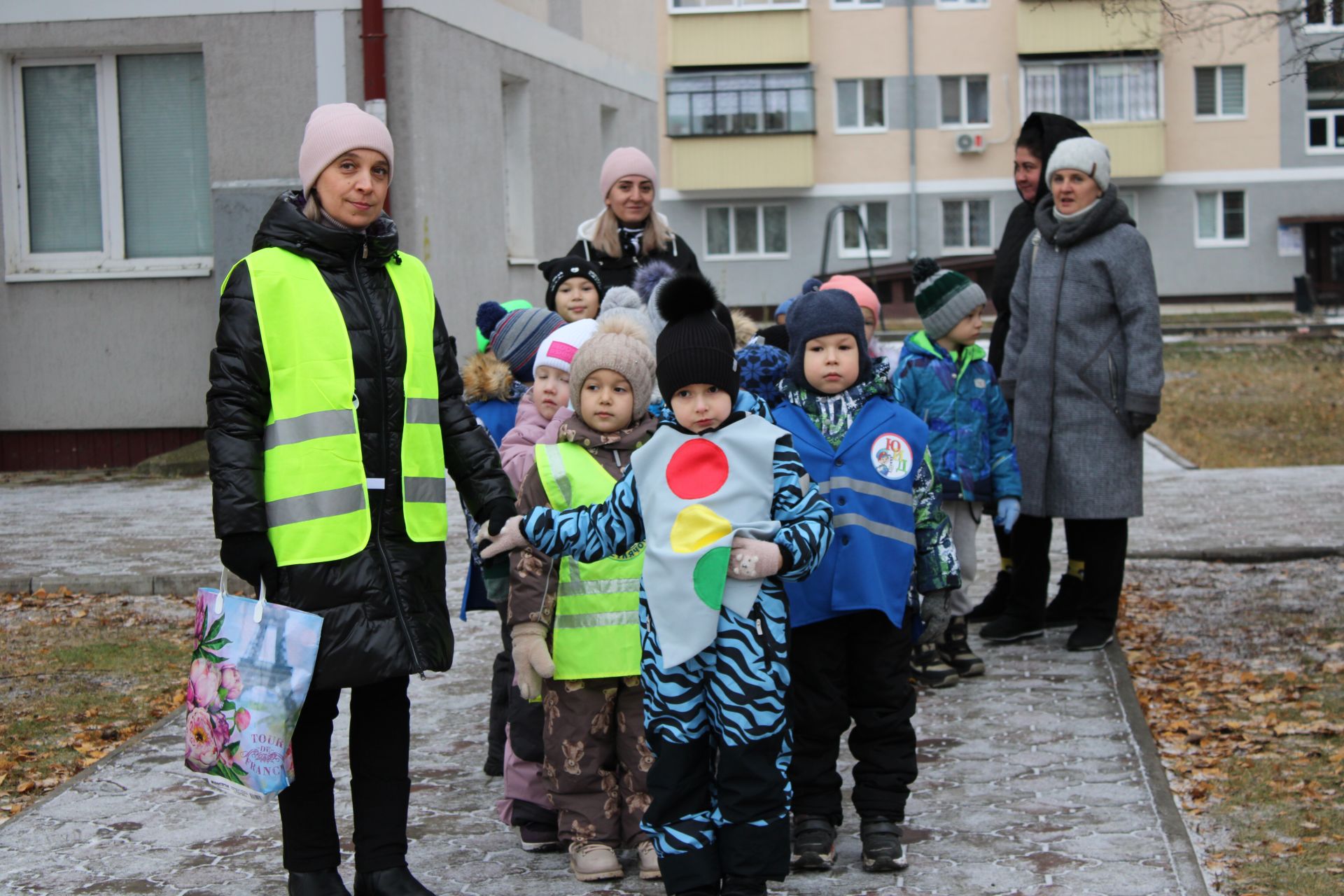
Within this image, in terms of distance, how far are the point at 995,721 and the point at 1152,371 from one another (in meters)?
1.78

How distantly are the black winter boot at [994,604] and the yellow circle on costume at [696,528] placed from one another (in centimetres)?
393

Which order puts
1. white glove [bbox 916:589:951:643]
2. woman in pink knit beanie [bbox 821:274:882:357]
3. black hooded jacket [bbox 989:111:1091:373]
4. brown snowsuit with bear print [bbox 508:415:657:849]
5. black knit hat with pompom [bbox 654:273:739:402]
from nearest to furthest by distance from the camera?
1. black knit hat with pompom [bbox 654:273:739:402]
2. brown snowsuit with bear print [bbox 508:415:657:849]
3. white glove [bbox 916:589:951:643]
4. woman in pink knit beanie [bbox 821:274:882:357]
5. black hooded jacket [bbox 989:111:1091:373]

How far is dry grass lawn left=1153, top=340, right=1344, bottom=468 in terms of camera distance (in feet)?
48.8

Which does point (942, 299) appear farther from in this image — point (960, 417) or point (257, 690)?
point (257, 690)

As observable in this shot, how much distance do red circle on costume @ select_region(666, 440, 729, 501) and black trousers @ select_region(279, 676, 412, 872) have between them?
2.93 feet

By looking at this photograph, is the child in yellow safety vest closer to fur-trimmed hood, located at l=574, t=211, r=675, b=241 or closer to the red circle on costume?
the red circle on costume

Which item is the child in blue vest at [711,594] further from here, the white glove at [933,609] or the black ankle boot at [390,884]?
the white glove at [933,609]

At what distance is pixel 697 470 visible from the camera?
160 inches

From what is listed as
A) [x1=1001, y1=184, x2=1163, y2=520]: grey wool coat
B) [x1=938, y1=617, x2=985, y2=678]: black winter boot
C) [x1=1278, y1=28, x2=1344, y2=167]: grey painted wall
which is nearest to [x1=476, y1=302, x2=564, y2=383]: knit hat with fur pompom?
[x1=938, y1=617, x2=985, y2=678]: black winter boot

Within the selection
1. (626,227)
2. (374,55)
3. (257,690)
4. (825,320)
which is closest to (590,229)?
(626,227)

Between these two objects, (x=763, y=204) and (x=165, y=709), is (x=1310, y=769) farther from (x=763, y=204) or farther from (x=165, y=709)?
(x=763, y=204)

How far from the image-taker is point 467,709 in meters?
6.36

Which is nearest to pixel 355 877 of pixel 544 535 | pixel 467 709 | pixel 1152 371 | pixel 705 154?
pixel 544 535

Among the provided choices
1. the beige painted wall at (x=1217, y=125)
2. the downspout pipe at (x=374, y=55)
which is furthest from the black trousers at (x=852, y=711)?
the beige painted wall at (x=1217, y=125)
